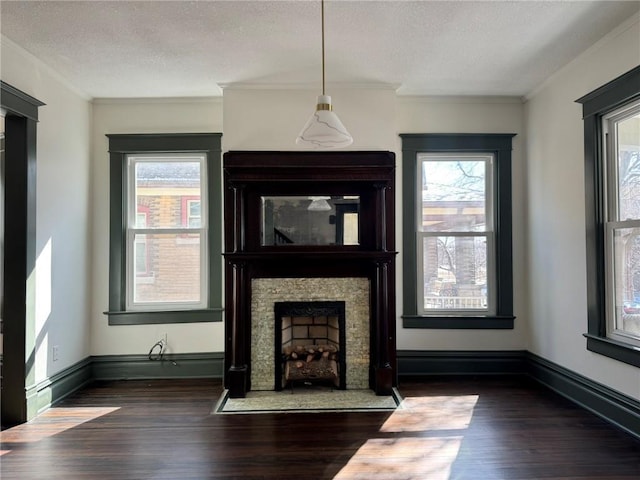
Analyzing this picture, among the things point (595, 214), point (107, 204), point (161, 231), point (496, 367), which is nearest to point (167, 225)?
point (161, 231)

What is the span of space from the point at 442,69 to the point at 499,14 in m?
0.89

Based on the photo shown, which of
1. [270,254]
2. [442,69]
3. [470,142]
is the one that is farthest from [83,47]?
[470,142]

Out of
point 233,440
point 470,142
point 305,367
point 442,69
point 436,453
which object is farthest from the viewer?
point 470,142

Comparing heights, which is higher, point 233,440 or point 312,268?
point 312,268

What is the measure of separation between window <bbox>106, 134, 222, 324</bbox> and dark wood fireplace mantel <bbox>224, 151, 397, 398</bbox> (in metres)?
0.61

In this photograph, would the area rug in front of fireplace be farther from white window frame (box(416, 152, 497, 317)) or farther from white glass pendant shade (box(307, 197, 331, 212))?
white glass pendant shade (box(307, 197, 331, 212))

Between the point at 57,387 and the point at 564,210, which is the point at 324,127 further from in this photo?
the point at 57,387

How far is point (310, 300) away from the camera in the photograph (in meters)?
3.87

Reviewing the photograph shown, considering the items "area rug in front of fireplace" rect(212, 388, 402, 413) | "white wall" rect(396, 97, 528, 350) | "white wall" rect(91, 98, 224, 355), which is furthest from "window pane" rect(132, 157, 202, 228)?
"white wall" rect(396, 97, 528, 350)

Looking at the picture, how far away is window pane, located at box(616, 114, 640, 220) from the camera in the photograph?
2992 mm

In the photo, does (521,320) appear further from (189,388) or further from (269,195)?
(189,388)

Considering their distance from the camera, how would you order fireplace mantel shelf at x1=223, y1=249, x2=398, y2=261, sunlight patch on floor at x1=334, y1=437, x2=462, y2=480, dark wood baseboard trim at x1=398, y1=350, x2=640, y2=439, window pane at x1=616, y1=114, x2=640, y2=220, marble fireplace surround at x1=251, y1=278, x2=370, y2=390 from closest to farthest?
sunlight patch on floor at x1=334, y1=437, x2=462, y2=480
window pane at x1=616, y1=114, x2=640, y2=220
dark wood baseboard trim at x1=398, y1=350, x2=640, y2=439
fireplace mantel shelf at x1=223, y1=249, x2=398, y2=261
marble fireplace surround at x1=251, y1=278, x2=370, y2=390

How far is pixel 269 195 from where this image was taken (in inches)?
152

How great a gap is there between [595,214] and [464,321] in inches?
63.9
